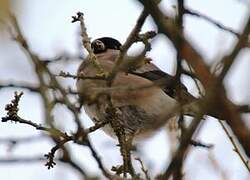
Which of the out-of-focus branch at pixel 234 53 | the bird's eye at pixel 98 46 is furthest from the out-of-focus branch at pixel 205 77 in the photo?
the bird's eye at pixel 98 46

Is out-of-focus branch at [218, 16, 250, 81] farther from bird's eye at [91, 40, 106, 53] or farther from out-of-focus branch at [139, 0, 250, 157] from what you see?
bird's eye at [91, 40, 106, 53]

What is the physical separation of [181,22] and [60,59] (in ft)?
2.37

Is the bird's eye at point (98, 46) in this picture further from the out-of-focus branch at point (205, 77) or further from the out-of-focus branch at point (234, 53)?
the out-of-focus branch at point (234, 53)

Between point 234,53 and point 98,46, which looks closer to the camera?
point 234,53

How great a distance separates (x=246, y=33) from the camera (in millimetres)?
1057

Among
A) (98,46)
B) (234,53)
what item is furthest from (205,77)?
(98,46)

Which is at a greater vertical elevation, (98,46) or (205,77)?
(205,77)

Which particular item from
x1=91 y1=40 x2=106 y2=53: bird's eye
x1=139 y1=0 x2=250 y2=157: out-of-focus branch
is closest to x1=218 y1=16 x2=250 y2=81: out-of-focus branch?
x1=139 y1=0 x2=250 y2=157: out-of-focus branch

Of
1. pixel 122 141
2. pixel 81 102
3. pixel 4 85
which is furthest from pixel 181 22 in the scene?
pixel 122 141

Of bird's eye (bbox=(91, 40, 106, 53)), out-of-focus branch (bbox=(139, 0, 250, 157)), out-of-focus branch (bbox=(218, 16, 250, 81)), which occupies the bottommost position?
bird's eye (bbox=(91, 40, 106, 53))

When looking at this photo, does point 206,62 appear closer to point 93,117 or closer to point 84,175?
point 84,175

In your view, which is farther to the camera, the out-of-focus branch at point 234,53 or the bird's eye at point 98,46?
the bird's eye at point 98,46

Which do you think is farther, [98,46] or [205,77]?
[98,46]

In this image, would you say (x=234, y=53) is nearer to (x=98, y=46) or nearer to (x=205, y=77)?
(x=205, y=77)
